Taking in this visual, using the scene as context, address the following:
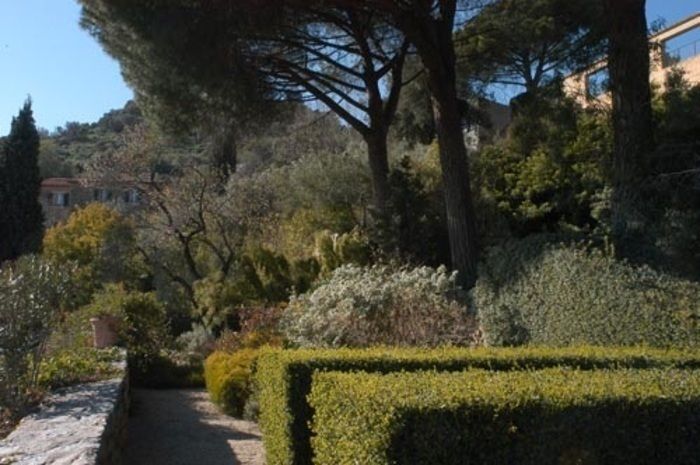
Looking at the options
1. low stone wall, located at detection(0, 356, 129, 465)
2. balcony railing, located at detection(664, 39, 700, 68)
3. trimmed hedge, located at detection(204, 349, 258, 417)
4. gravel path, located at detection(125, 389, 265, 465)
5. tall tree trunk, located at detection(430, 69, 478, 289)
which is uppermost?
balcony railing, located at detection(664, 39, 700, 68)

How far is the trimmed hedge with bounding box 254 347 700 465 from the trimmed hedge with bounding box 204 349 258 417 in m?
4.31

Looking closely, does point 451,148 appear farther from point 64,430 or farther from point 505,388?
point 505,388

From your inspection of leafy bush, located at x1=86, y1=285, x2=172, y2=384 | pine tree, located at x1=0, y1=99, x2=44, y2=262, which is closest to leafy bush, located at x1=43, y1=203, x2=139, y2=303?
pine tree, located at x1=0, y1=99, x2=44, y2=262

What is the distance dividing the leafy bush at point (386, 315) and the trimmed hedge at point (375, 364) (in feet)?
11.6

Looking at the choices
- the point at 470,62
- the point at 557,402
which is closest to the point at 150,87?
the point at 470,62

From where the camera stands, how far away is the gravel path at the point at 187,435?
7.96 meters

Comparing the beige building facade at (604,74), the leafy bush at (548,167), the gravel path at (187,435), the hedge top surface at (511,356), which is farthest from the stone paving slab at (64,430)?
the leafy bush at (548,167)

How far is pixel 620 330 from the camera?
829 centimetres

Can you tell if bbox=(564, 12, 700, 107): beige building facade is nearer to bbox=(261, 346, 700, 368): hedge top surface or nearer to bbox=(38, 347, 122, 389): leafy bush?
bbox=(261, 346, 700, 368): hedge top surface

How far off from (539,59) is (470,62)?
160cm

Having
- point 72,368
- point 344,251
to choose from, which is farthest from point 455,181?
point 72,368

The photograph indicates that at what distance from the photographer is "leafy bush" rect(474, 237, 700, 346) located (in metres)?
8.06

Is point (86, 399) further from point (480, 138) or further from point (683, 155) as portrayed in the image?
point (480, 138)

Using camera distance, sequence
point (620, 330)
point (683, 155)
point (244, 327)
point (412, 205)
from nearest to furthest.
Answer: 1. point (620, 330)
2. point (683, 155)
3. point (244, 327)
4. point (412, 205)
